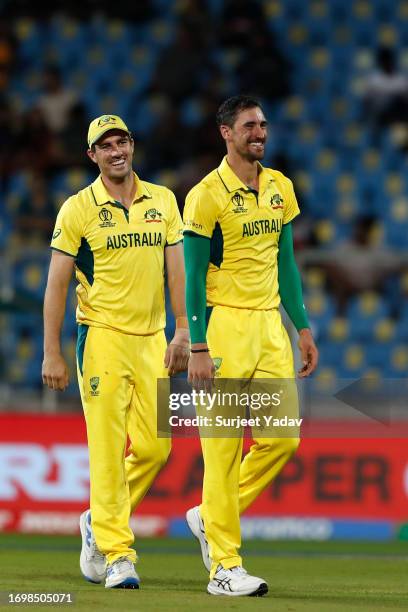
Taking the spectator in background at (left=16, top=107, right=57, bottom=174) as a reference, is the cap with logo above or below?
below

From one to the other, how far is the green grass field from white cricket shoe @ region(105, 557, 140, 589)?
0.23 ft

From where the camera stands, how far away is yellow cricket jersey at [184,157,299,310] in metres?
7.05

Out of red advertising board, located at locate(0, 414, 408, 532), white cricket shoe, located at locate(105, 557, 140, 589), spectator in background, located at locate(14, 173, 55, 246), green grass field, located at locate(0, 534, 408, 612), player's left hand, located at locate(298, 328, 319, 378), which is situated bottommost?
green grass field, located at locate(0, 534, 408, 612)

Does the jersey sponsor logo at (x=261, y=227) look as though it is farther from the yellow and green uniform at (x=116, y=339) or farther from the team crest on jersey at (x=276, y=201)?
the yellow and green uniform at (x=116, y=339)

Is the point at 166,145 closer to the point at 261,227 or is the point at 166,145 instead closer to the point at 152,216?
the point at 152,216

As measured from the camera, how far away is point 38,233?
14336 mm

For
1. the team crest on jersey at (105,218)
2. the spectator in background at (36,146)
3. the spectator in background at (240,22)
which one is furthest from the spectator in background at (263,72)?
the team crest on jersey at (105,218)

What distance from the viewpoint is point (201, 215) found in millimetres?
7008

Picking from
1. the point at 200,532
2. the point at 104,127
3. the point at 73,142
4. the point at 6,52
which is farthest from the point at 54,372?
the point at 6,52

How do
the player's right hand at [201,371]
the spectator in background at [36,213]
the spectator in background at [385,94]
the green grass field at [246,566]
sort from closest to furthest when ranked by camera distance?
the green grass field at [246,566], the player's right hand at [201,371], the spectator in background at [36,213], the spectator in background at [385,94]

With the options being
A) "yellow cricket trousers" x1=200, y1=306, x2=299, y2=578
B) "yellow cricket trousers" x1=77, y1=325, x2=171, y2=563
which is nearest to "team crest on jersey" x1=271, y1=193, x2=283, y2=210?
"yellow cricket trousers" x1=200, y1=306, x2=299, y2=578

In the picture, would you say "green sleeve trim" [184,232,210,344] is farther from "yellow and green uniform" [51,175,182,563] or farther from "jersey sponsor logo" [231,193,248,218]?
"yellow and green uniform" [51,175,182,563]

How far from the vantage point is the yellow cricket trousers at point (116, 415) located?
286 inches

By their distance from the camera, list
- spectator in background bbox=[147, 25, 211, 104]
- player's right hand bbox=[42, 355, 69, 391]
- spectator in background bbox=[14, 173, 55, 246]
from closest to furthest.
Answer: player's right hand bbox=[42, 355, 69, 391], spectator in background bbox=[14, 173, 55, 246], spectator in background bbox=[147, 25, 211, 104]
